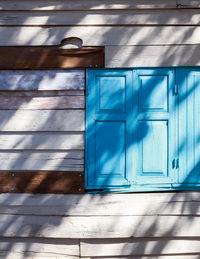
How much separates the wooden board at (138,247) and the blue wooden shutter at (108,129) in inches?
23.3

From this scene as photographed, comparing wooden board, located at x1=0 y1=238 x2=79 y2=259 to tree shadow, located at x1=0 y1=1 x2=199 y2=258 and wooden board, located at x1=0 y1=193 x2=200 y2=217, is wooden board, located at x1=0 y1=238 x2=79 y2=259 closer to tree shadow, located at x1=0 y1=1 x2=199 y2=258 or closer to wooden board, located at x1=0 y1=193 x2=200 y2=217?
tree shadow, located at x1=0 y1=1 x2=199 y2=258

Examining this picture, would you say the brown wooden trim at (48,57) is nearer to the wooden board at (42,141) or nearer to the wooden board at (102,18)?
the wooden board at (102,18)

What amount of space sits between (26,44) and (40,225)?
1862mm

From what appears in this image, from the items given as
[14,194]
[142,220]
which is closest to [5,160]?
[14,194]

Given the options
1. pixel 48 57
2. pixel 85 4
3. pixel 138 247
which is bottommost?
pixel 138 247

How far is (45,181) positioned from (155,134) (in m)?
1.22

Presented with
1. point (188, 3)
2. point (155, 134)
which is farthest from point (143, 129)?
point (188, 3)

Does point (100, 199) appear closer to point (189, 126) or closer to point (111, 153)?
point (111, 153)

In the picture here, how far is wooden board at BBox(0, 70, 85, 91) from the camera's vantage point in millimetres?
4062

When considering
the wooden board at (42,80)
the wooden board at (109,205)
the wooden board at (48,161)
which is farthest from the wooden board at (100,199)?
the wooden board at (42,80)

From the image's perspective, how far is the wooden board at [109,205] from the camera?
4.04 metres

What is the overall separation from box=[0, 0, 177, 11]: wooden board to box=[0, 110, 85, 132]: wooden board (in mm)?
1062

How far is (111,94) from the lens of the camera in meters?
4.04

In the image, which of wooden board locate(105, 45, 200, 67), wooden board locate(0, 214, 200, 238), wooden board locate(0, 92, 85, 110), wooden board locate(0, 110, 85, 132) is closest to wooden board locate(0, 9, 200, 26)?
wooden board locate(105, 45, 200, 67)
